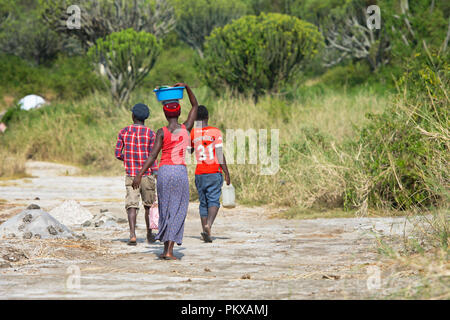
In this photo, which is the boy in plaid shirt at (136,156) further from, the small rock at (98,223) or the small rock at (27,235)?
the small rock at (98,223)

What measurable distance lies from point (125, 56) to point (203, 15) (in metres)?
31.1

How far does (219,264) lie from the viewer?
6617 mm

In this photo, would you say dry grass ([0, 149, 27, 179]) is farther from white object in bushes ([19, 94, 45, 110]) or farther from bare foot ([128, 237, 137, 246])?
white object in bushes ([19, 94, 45, 110])

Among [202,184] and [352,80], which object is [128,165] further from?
[352,80]

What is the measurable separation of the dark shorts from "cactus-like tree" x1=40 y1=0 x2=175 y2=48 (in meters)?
20.8

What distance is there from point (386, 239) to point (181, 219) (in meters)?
2.42

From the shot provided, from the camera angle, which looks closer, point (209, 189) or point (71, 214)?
point (209, 189)

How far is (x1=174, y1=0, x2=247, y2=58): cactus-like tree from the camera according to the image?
175 feet

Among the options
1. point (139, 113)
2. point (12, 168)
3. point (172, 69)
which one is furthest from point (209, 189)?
point (172, 69)

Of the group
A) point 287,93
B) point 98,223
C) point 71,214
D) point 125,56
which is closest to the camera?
point 98,223

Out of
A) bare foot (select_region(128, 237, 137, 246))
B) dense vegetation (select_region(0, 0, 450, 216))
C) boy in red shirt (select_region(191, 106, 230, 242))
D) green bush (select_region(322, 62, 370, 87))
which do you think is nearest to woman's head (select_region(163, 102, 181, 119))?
boy in red shirt (select_region(191, 106, 230, 242))

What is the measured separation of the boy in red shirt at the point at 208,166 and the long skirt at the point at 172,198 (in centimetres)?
149

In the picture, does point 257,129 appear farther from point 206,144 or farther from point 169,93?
point 169,93

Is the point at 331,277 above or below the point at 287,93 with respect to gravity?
below
